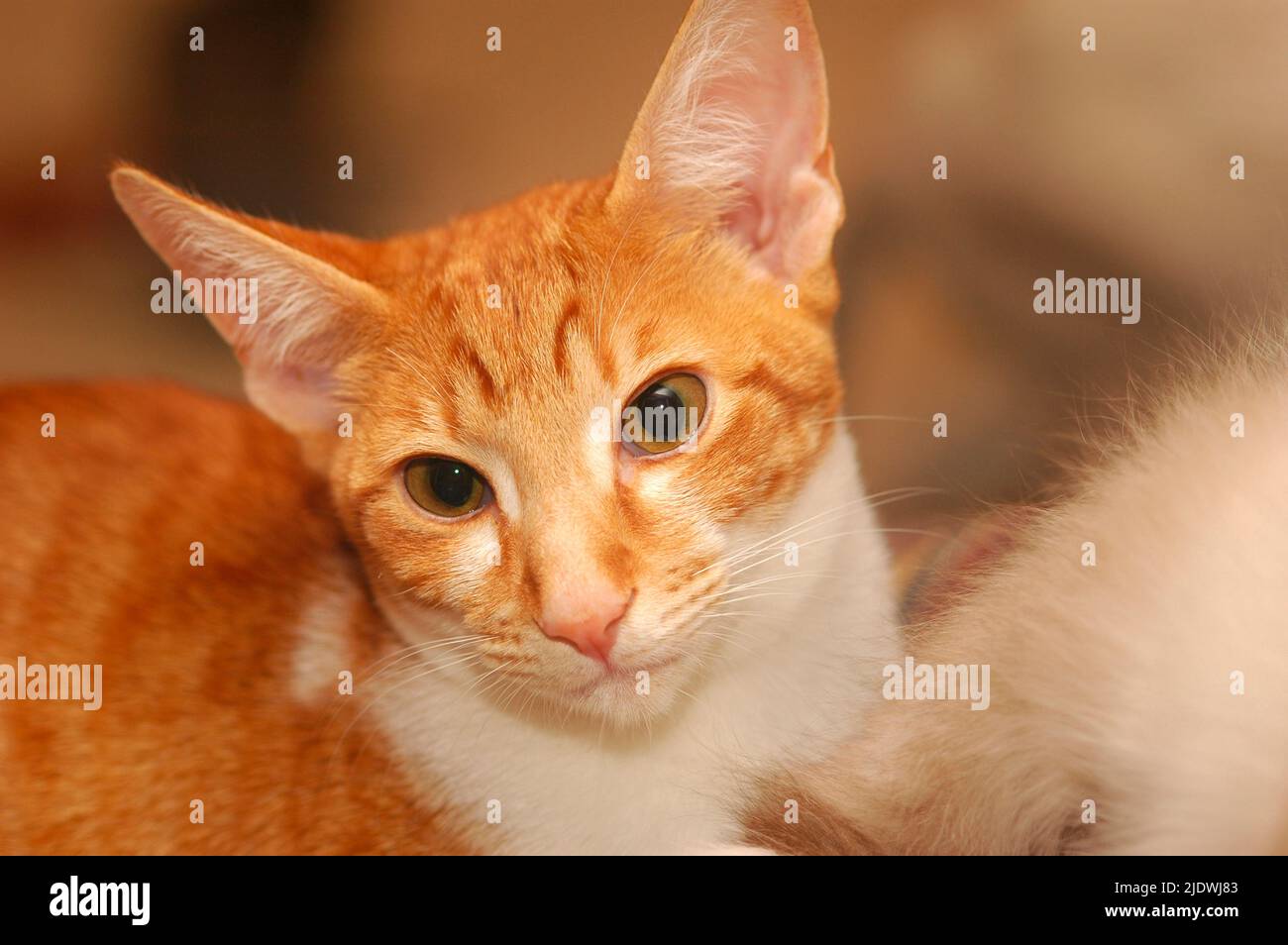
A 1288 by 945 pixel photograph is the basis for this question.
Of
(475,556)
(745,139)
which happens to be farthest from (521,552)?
(745,139)

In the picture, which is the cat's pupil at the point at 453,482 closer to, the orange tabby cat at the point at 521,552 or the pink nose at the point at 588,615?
the orange tabby cat at the point at 521,552

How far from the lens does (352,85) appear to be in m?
1.26

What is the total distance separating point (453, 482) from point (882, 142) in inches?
25.0

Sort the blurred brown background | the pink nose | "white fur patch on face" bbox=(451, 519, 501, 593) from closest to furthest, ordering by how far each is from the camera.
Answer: the pink nose < "white fur patch on face" bbox=(451, 519, 501, 593) < the blurred brown background

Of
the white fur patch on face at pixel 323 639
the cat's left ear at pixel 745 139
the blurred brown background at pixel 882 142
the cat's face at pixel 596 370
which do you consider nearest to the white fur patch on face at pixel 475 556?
the cat's face at pixel 596 370

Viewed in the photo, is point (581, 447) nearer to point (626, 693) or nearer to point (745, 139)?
point (626, 693)

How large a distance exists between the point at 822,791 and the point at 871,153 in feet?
2.39

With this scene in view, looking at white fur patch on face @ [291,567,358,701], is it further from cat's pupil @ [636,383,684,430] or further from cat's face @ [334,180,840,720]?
cat's pupil @ [636,383,684,430]

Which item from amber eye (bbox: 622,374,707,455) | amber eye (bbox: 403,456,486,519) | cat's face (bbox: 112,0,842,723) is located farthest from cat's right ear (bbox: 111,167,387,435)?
amber eye (bbox: 622,374,707,455)

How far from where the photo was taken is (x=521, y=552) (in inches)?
38.9

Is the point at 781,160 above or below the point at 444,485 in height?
above

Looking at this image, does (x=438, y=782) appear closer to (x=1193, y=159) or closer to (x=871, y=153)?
(x=871, y=153)

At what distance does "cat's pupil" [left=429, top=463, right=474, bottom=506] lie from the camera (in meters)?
1.06
